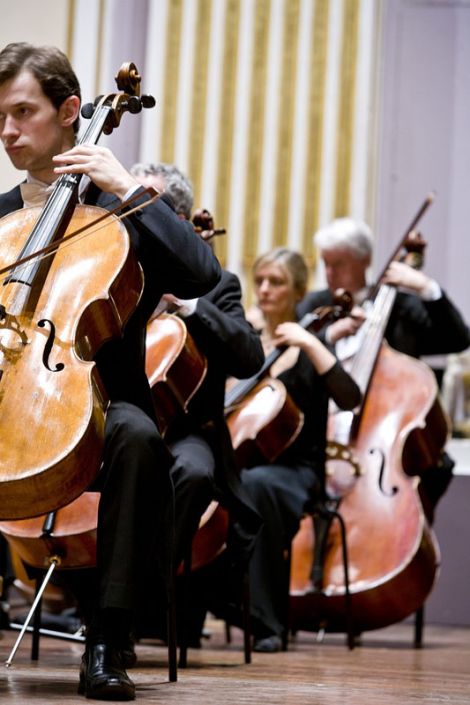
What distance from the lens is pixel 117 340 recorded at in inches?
77.0

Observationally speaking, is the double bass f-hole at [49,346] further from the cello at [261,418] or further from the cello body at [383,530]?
the cello body at [383,530]

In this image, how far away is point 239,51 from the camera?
478cm

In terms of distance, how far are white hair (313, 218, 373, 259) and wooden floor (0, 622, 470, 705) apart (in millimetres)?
1230

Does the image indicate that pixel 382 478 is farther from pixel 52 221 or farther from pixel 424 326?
pixel 52 221

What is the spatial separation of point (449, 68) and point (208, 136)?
38.2 inches

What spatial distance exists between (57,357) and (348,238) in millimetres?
2296

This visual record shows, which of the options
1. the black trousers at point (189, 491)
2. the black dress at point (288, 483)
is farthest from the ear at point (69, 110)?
the black dress at point (288, 483)

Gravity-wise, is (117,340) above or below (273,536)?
above

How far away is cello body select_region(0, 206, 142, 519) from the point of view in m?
1.62

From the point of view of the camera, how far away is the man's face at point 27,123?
81.7 inches

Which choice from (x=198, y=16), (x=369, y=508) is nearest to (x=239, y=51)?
(x=198, y=16)

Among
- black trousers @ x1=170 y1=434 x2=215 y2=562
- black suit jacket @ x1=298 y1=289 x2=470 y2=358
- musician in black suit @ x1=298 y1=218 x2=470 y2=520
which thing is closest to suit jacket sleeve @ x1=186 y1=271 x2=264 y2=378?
black trousers @ x1=170 y1=434 x2=215 y2=562

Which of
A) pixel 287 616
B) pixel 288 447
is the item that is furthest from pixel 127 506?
pixel 288 447

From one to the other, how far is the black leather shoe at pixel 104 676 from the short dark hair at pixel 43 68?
92cm
